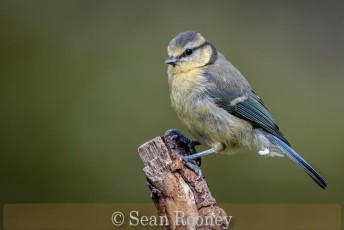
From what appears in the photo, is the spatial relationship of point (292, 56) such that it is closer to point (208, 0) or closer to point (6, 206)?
point (208, 0)

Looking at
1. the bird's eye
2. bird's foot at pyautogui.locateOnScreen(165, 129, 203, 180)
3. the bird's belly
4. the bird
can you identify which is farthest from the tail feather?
the bird's eye

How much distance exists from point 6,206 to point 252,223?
109 cm

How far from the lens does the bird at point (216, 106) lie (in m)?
2.27

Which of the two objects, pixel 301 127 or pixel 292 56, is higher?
pixel 292 56

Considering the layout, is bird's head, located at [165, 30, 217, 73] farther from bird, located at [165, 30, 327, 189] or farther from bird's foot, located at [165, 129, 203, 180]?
bird's foot, located at [165, 129, 203, 180]

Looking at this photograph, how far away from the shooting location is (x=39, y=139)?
313 centimetres

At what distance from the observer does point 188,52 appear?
2.33m

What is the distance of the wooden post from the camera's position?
1.74m

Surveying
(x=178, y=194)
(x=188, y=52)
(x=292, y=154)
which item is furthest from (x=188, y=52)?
(x=178, y=194)

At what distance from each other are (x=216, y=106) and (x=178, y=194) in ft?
1.96

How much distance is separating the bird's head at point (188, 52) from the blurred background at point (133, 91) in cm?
77

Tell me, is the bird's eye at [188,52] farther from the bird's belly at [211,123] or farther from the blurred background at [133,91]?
the blurred background at [133,91]

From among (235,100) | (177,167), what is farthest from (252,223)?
(177,167)

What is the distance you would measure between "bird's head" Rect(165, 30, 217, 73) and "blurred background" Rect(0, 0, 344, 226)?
767mm
